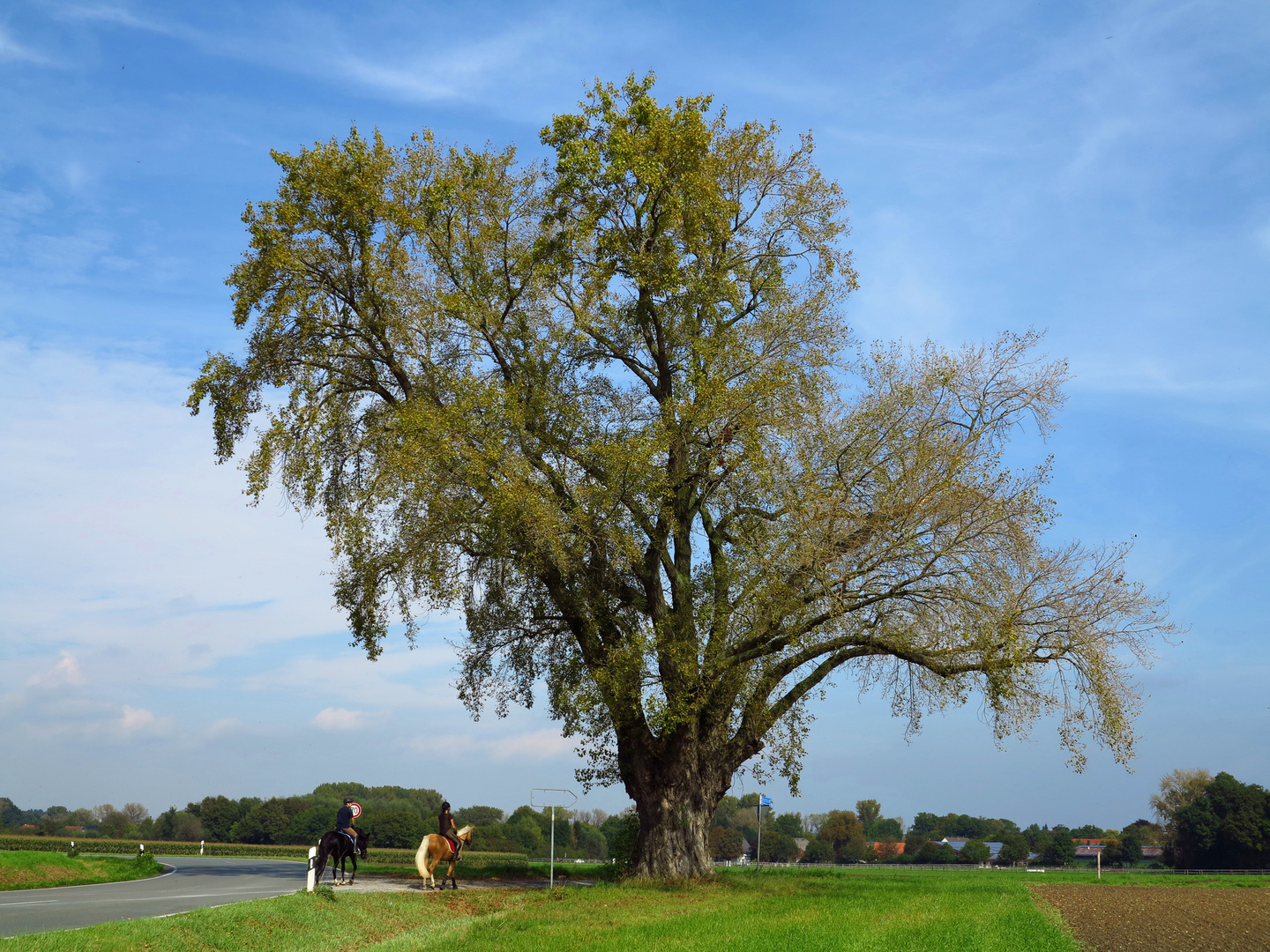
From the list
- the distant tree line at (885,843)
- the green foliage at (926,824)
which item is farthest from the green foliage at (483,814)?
the green foliage at (926,824)

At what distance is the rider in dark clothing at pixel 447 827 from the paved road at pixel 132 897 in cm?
312

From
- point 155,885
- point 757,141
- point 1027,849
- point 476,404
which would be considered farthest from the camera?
point 1027,849

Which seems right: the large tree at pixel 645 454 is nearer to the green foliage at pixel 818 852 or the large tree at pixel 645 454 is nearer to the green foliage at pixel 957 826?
the green foliage at pixel 818 852

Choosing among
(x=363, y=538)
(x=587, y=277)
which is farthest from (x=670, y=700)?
(x=587, y=277)

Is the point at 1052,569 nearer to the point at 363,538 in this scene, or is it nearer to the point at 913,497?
the point at 913,497

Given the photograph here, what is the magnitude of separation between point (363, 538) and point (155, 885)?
339 inches

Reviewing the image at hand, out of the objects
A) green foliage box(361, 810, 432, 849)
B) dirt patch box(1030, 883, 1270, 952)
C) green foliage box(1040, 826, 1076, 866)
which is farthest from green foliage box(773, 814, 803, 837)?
dirt patch box(1030, 883, 1270, 952)

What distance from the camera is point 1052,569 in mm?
21141

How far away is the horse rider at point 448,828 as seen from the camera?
64.7 ft

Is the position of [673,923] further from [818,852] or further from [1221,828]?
[818,852]

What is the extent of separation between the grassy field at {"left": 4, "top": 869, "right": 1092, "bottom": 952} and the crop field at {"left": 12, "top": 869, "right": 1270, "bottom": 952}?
32 mm

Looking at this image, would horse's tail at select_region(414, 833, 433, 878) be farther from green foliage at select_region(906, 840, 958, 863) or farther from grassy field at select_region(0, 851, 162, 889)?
green foliage at select_region(906, 840, 958, 863)

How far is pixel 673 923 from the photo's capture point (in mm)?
14953

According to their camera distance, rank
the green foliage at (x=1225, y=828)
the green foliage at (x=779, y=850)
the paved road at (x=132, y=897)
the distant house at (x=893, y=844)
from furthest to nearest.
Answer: the distant house at (x=893, y=844) → the green foliage at (x=779, y=850) → the green foliage at (x=1225, y=828) → the paved road at (x=132, y=897)
